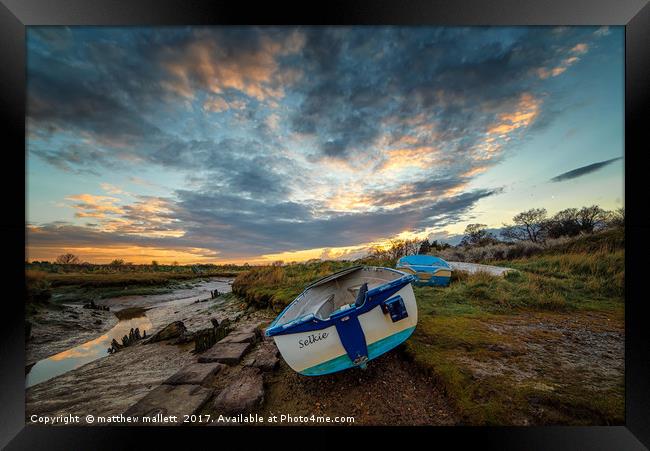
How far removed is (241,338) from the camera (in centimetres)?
397

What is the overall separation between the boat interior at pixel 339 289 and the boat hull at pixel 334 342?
0.92 meters

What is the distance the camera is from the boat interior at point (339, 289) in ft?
12.3

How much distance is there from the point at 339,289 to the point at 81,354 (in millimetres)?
5278

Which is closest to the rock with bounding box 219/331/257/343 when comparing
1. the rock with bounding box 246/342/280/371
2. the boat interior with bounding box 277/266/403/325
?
the rock with bounding box 246/342/280/371

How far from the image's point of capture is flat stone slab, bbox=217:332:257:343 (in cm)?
390

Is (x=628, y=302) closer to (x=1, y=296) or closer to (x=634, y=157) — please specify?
(x=634, y=157)

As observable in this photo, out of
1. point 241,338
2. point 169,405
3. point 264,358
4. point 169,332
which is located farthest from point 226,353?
point 169,332

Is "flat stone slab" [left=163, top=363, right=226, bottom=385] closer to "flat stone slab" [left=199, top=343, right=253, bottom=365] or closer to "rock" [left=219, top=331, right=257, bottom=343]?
"flat stone slab" [left=199, top=343, right=253, bottom=365]

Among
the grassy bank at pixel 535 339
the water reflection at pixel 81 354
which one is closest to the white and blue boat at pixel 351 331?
the grassy bank at pixel 535 339

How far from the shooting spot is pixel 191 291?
769 cm

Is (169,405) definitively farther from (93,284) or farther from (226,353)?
(93,284)

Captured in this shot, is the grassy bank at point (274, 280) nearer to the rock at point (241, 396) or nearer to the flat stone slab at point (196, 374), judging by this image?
the flat stone slab at point (196, 374)

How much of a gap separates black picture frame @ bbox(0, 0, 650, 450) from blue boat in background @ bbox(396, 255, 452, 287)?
286 centimetres

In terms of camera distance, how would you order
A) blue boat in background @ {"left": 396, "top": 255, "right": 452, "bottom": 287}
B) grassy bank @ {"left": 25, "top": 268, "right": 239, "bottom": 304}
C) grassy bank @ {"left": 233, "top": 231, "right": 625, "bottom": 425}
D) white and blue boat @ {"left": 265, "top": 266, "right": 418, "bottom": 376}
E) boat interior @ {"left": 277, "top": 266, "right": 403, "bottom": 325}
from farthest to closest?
blue boat in background @ {"left": 396, "top": 255, "right": 452, "bottom": 287}
boat interior @ {"left": 277, "top": 266, "right": 403, "bottom": 325}
grassy bank @ {"left": 25, "top": 268, "right": 239, "bottom": 304}
white and blue boat @ {"left": 265, "top": 266, "right": 418, "bottom": 376}
grassy bank @ {"left": 233, "top": 231, "right": 625, "bottom": 425}
